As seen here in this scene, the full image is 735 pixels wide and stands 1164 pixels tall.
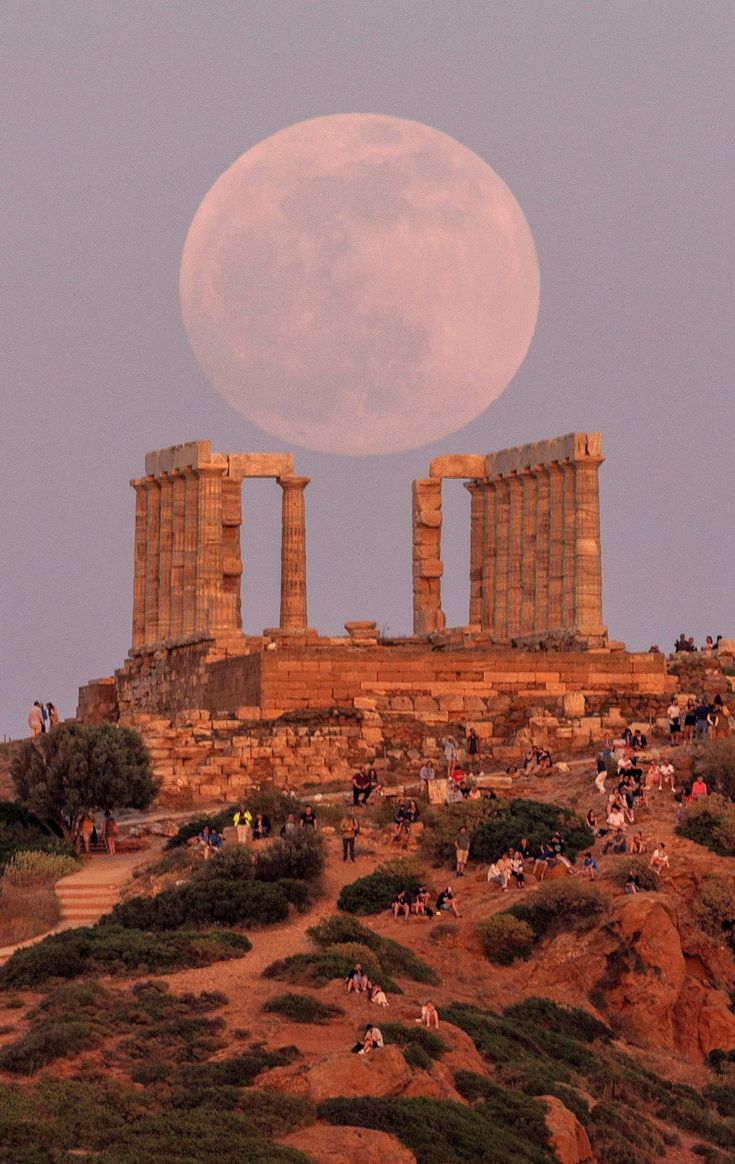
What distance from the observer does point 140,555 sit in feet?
278

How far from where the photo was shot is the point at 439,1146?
1607 inches

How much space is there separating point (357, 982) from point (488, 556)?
121ft

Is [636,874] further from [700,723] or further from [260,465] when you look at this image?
[260,465]

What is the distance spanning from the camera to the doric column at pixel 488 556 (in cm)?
8244

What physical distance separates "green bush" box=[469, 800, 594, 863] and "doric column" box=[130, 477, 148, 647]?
26710 millimetres

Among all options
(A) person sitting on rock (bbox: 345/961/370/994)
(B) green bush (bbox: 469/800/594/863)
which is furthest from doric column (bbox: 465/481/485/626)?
(A) person sitting on rock (bbox: 345/961/370/994)

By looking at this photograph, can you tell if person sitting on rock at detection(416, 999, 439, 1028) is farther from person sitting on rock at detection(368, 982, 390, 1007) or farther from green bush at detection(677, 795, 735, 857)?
green bush at detection(677, 795, 735, 857)

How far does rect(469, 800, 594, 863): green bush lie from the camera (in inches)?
2245

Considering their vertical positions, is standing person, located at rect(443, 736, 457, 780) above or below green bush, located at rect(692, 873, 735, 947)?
above

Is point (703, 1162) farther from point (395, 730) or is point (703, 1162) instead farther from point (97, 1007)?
point (395, 730)


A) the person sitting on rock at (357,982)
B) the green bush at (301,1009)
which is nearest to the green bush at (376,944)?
the person sitting on rock at (357,982)

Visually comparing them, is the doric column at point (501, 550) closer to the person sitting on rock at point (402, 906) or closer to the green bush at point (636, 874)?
the green bush at point (636, 874)

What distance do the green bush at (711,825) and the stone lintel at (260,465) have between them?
984 inches

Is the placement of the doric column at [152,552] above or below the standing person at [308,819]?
above
